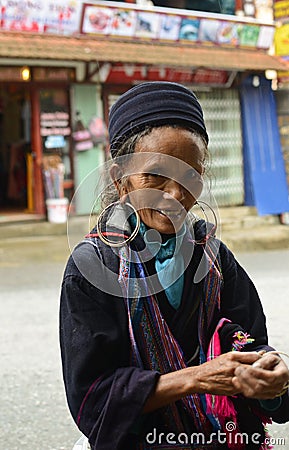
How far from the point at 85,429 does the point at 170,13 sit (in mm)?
9596

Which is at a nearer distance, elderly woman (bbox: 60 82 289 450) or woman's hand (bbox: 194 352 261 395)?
woman's hand (bbox: 194 352 261 395)

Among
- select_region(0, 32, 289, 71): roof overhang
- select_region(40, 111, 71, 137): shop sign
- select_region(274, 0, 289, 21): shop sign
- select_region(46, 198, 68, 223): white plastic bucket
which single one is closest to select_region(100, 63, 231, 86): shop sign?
select_region(0, 32, 289, 71): roof overhang

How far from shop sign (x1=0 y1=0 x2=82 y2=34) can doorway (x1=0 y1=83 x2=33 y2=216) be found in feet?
4.56

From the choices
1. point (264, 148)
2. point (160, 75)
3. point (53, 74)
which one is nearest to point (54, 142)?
point (53, 74)

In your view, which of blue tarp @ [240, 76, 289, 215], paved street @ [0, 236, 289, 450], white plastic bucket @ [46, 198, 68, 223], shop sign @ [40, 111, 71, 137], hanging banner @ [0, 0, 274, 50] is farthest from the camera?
blue tarp @ [240, 76, 289, 215]

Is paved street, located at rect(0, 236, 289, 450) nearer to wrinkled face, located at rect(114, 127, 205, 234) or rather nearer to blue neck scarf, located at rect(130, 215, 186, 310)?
blue neck scarf, located at rect(130, 215, 186, 310)

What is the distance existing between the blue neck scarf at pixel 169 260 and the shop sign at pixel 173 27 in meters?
8.61

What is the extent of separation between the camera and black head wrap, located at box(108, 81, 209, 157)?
1.64 meters

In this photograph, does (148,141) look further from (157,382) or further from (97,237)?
(157,382)

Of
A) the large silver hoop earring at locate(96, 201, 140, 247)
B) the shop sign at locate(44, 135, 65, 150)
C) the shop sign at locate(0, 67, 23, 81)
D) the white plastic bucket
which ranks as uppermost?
the large silver hoop earring at locate(96, 201, 140, 247)

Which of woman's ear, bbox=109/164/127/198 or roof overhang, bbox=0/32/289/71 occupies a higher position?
woman's ear, bbox=109/164/127/198

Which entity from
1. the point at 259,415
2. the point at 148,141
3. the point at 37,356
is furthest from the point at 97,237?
the point at 37,356

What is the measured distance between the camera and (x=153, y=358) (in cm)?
166

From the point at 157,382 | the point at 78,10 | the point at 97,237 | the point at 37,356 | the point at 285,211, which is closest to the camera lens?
the point at 157,382
